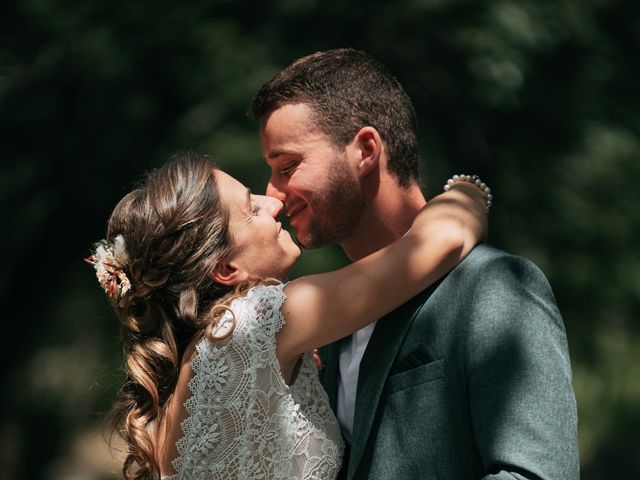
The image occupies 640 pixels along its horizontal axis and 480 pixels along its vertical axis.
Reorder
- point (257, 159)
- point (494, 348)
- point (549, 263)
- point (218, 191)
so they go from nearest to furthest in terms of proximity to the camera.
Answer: point (494, 348)
point (218, 191)
point (257, 159)
point (549, 263)

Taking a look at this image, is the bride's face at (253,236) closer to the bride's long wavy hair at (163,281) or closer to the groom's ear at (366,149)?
the bride's long wavy hair at (163,281)

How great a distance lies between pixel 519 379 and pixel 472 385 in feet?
0.39

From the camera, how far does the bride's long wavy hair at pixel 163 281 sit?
8.41ft

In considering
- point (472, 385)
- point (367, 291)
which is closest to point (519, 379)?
point (472, 385)

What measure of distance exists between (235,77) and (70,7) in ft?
3.23

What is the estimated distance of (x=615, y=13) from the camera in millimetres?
5480

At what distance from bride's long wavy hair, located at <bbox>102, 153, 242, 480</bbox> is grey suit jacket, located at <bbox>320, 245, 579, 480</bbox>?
0.51m

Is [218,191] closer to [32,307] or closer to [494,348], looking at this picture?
[494,348]

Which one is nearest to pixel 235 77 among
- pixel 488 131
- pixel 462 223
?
pixel 488 131

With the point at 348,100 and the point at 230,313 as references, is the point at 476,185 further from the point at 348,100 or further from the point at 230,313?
the point at 230,313

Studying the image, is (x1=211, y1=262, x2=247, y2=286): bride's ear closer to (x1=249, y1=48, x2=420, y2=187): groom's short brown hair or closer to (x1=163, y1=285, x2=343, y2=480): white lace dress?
(x1=163, y1=285, x2=343, y2=480): white lace dress

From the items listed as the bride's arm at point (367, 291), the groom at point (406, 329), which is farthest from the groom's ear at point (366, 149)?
the bride's arm at point (367, 291)

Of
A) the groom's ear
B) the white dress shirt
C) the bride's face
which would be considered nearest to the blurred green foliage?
the groom's ear

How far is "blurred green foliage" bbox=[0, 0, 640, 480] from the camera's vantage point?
492 centimetres
